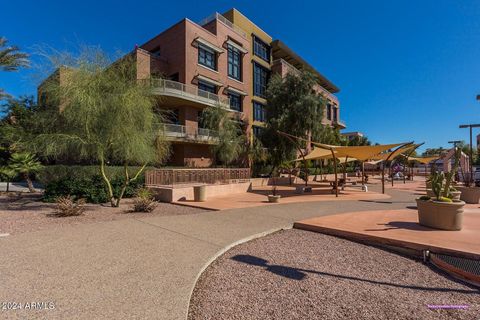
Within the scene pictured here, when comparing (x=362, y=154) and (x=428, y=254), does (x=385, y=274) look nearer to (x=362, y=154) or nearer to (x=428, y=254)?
(x=428, y=254)

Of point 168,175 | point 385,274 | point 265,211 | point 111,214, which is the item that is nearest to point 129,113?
point 111,214

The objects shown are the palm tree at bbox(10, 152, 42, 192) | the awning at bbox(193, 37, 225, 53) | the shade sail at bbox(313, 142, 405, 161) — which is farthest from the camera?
the awning at bbox(193, 37, 225, 53)

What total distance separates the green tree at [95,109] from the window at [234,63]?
2068 cm

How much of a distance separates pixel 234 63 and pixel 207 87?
600cm

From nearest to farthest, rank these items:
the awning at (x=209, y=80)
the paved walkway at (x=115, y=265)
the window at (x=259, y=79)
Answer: the paved walkway at (x=115, y=265)
the awning at (x=209, y=80)
the window at (x=259, y=79)

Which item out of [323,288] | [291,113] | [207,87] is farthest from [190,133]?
[323,288]

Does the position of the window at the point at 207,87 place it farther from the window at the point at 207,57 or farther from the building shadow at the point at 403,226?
the building shadow at the point at 403,226

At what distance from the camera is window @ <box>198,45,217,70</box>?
25.2 metres

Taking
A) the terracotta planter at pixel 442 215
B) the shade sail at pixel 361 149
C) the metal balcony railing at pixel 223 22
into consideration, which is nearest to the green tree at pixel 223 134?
the shade sail at pixel 361 149

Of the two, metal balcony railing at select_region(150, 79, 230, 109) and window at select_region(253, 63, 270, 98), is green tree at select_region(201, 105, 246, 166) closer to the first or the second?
metal balcony railing at select_region(150, 79, 230, 109)

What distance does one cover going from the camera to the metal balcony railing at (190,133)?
21078mm

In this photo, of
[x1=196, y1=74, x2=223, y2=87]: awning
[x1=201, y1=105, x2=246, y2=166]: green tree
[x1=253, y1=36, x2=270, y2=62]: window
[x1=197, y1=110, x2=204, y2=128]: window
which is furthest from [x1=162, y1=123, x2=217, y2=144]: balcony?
[x1=253, y1=36, x2=270, y2=62]: window

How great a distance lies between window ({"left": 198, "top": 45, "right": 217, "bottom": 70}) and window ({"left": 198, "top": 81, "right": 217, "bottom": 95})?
6.60 ft

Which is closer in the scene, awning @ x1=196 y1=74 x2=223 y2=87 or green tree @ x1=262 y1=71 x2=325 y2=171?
green tree @ x1=262 y1=71 x2=325 y2=171
